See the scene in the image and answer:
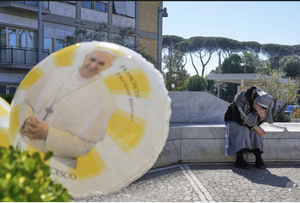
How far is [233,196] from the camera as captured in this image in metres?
5.38

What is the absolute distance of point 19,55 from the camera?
955 inches

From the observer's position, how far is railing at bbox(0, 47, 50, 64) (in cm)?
2378

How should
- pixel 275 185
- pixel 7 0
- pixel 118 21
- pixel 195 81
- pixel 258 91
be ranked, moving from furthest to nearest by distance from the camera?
pixel 195 81 < pixel 118 21 < pixel 7 0 < pixel 258 91 < pixel 275 185

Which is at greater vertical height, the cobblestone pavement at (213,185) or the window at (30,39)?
the window at (30,39)

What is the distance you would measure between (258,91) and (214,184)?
6.04ft

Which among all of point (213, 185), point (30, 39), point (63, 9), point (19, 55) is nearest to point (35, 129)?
point (213, 185)

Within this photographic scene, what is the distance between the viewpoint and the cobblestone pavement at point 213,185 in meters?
5.25

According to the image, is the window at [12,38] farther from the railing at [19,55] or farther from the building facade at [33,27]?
the railing at [19,55]

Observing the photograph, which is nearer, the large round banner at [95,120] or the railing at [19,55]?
the large round banner at [95,120]

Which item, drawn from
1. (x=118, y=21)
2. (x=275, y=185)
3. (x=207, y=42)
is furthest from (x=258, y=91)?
(x=207, y=42)

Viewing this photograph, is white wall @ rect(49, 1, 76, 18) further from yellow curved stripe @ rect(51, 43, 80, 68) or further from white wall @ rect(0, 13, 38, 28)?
yellow curved stripe @ rect(51, 43, 80, 68)

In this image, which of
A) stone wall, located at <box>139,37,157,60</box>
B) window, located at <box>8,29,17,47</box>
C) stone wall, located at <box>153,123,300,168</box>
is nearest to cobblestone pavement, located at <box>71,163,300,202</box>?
stone wall, located at <box>153,123,300,168</box>

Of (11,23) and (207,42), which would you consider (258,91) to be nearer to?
(11,23)

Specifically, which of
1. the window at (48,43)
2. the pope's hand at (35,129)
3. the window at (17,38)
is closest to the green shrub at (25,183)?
the pope's hand at (35,129)
